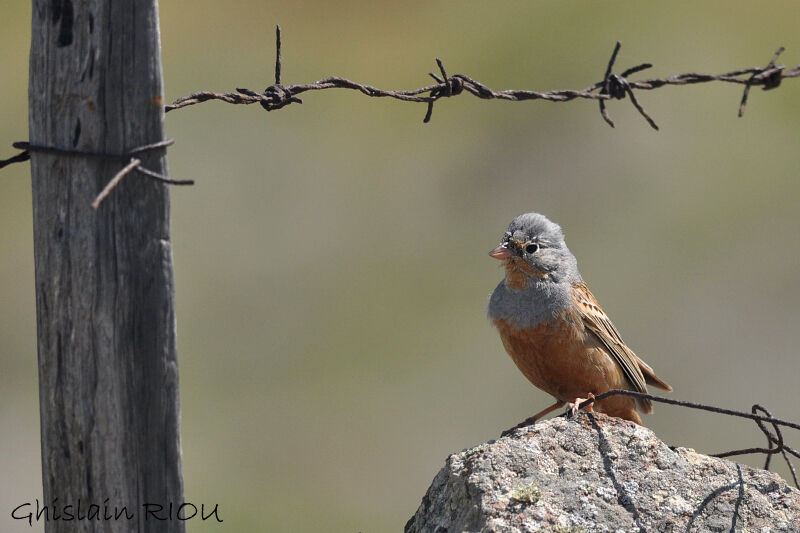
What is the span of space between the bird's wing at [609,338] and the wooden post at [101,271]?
2579mm

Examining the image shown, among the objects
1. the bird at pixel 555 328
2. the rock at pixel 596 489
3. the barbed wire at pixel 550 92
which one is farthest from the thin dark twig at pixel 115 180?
the bird at pixel 555 328

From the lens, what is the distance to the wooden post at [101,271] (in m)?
3.62

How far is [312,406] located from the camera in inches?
563

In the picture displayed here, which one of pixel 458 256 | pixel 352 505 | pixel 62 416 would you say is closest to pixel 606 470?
pixel 62 416

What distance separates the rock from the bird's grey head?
143cm

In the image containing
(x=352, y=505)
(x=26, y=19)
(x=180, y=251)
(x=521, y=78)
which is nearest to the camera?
(x=352, y=505)

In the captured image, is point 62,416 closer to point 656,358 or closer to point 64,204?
point 64,204

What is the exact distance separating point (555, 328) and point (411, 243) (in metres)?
11.7

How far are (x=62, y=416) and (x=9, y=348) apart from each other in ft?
41.0

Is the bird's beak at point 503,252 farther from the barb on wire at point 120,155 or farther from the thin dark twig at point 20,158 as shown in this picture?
the thin dark twig at point 20,158

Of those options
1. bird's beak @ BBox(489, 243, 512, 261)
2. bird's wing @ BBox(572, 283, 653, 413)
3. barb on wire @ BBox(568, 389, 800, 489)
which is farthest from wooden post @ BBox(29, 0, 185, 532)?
bird's wing @ BBox(572, 283, 653, 413)

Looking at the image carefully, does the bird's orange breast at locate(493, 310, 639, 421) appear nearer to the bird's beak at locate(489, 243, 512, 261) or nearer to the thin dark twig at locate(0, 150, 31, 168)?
the bird's beak at locate(489, 243, 512, 261)

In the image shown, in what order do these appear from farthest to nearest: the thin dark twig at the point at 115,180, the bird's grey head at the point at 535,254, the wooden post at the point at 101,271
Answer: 1. the bird's grey head at the point at 535,254
2. the wooden post at the point at 101,271
3. the thin dark twig at the point at 115,180

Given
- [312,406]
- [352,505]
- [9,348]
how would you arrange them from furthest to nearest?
[9,348]
[312,406]
[352,505]
